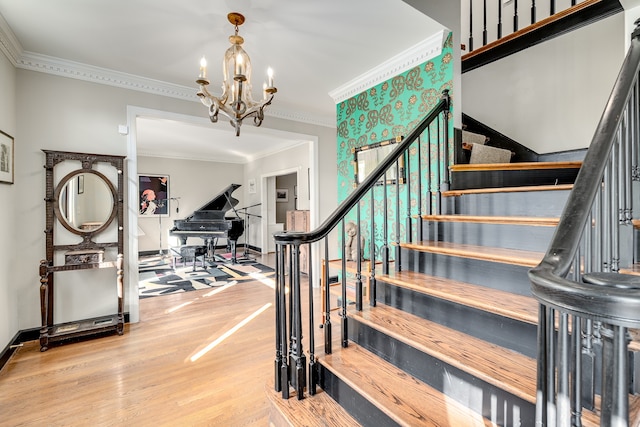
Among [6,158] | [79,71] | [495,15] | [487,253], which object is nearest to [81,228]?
[6,158]

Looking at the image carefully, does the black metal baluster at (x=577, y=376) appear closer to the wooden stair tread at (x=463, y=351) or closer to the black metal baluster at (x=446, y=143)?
the wooden stair tread at (x=463, y=351)

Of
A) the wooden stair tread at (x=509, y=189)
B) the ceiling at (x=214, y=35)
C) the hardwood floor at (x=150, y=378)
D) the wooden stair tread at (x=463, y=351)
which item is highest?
the ceiling at (x=214, y=35)

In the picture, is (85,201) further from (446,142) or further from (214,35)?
(446,142)

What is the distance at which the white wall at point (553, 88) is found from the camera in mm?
2826

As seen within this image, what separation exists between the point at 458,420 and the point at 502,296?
2.12 feet

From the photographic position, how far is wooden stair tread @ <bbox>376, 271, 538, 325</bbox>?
1317 mm

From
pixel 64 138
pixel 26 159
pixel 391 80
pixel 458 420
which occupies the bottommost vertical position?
pixel 458 420

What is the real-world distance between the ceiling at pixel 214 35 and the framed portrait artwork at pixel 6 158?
2.78ft

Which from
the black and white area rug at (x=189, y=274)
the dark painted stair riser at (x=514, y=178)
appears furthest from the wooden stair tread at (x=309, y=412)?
the black and white area rug at (x=189, y=274)

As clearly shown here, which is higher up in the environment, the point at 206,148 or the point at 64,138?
the point at 206,148

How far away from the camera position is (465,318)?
1517mm

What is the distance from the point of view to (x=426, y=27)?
254 centimetres

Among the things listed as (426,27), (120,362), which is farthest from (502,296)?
(120,362)

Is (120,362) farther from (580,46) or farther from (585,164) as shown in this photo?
(580,46)
